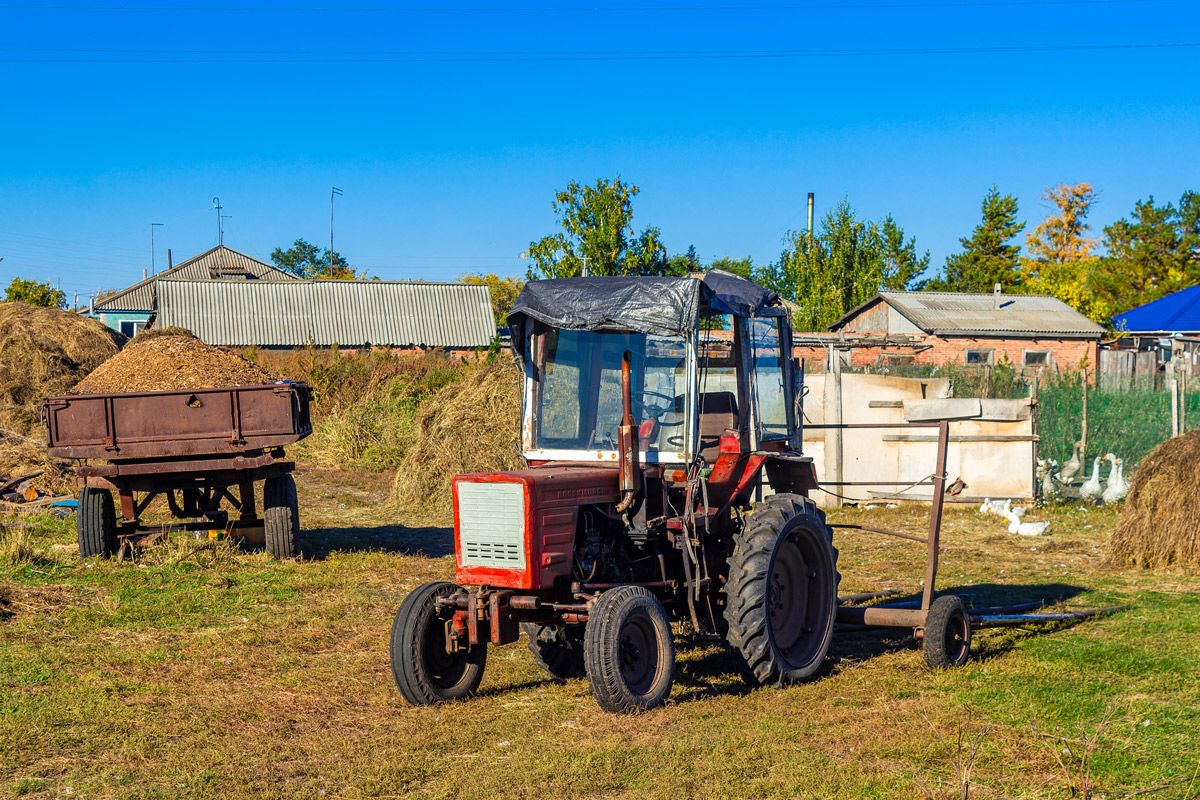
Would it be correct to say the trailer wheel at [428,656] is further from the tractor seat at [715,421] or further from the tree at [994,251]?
the tree at [994,251]

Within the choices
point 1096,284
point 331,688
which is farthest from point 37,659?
point 1096,284

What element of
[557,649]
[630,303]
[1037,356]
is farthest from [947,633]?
[1037,356]

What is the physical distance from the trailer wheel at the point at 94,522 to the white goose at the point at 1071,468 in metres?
12.1

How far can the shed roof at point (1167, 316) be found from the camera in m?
39.7

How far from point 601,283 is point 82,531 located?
6.76 meters

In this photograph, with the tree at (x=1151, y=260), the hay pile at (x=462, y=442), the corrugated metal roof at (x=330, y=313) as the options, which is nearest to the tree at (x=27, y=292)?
the corrugated metal roof at (x=330, y=313)

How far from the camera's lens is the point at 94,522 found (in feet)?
33.8

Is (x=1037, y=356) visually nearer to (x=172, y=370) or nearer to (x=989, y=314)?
(x=989, y=314)

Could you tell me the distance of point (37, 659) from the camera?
6.85 metres

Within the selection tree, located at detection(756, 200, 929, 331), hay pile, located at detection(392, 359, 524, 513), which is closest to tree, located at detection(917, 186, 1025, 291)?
tree, located at detection(756, 200, 929, 331)

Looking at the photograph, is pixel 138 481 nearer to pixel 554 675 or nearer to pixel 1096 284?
pixel 554 675

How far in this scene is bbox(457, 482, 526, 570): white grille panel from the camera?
5.70m

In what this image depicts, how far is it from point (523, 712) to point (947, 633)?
273 cm

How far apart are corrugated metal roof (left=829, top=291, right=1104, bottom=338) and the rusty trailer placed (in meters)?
25.3
